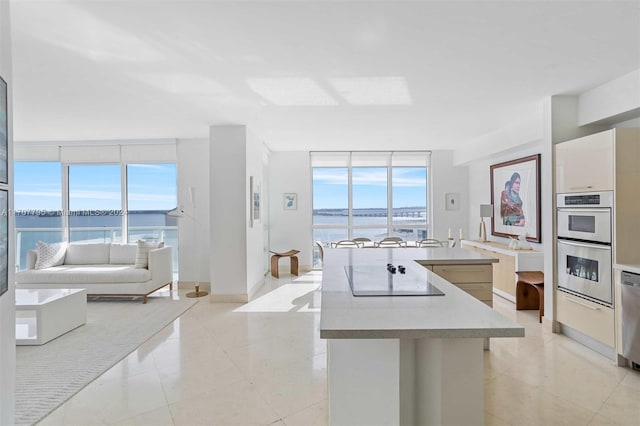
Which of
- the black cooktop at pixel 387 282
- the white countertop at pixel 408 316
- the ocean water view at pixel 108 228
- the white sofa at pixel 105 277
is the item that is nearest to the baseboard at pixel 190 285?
the ocean water view at pixel 108 228

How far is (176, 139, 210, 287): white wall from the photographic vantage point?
20.3 ft

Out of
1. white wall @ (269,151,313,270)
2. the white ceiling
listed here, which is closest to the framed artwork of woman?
the white ceiling

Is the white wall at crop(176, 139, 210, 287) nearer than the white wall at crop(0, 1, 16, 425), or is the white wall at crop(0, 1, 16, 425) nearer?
the white wall at crop(0, 1, 16, 425)

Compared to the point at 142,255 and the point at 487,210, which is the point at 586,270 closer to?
the point at 487,210

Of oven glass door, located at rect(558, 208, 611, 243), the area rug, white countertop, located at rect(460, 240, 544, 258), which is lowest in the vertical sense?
the area rug

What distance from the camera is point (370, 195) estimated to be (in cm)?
765

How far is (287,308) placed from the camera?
4738 mm

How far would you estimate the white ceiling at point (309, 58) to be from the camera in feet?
Result: 7.21

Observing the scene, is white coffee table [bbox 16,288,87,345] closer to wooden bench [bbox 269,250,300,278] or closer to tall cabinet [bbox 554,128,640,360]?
wooden bench [bbox 269,250,300,278]

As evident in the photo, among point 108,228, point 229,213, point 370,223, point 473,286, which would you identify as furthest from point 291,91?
point 108,228

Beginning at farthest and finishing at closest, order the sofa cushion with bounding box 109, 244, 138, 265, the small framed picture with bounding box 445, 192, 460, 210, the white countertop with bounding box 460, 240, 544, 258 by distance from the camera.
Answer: the small framed picture with bounding box 445, 192, 460, 210 → the sofa cushion with bounding box 109, 244, 138, 265 → the white countertop with bounding box 460, 240, 544, 258

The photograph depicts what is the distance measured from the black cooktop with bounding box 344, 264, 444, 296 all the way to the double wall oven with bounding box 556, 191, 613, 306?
80.5 inches

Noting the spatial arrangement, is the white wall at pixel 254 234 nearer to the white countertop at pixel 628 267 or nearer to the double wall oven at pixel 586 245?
the double wall oven at pixel 586 245

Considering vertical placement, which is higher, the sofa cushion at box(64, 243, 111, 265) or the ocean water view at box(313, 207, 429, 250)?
the ocean water view at box(313, 207, 429, 250)
